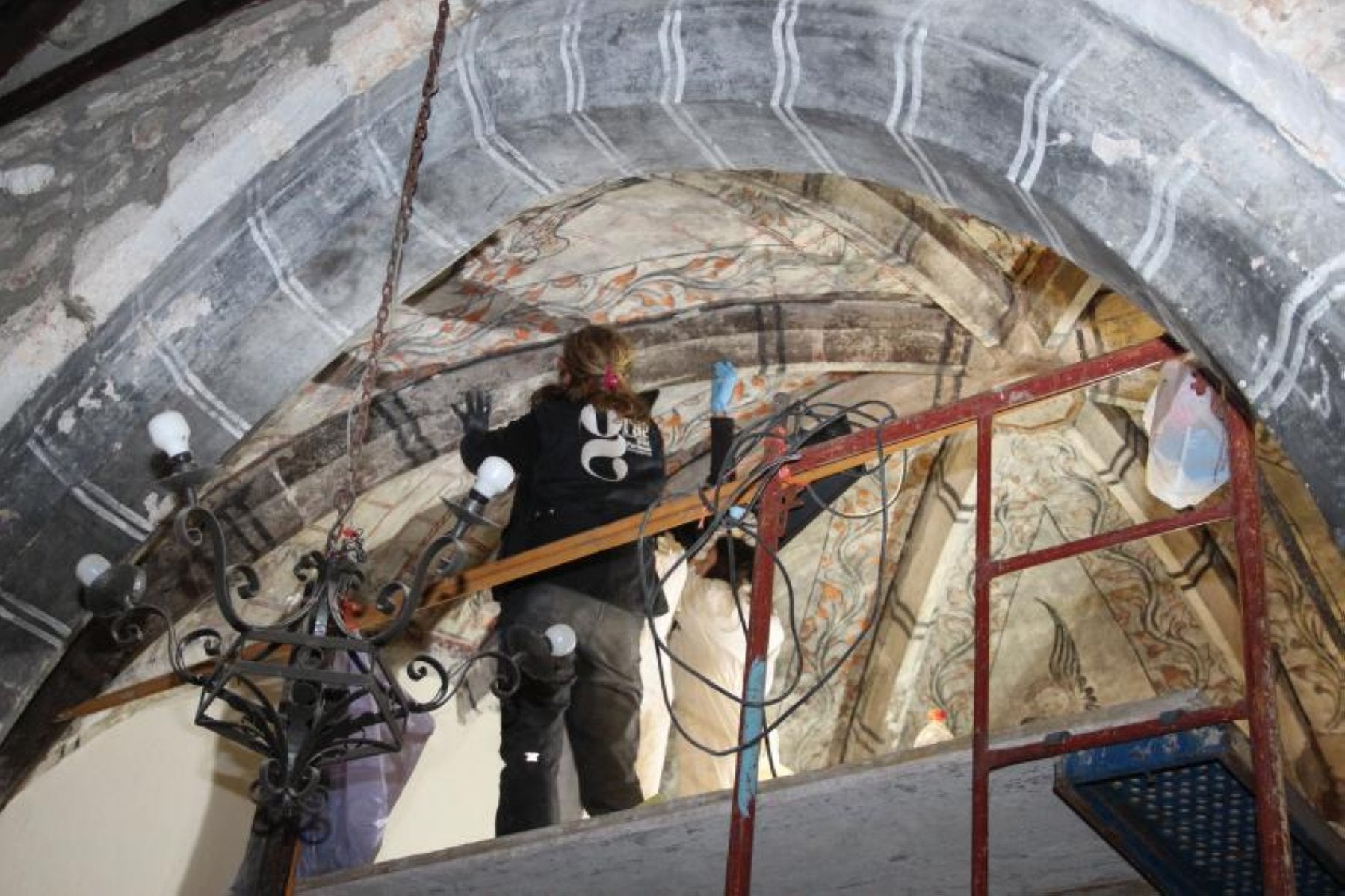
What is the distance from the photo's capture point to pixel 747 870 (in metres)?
3.44

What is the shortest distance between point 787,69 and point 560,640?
71.0 inches

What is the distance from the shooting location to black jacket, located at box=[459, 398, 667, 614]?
5.46 meters

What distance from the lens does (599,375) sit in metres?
5.50

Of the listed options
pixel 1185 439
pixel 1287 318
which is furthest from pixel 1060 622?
pixel 1287 318

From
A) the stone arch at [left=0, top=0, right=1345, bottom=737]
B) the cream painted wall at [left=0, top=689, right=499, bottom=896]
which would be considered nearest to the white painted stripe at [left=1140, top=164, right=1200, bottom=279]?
the stone arch at [left=0, top=0, right=1345, bottom=737]

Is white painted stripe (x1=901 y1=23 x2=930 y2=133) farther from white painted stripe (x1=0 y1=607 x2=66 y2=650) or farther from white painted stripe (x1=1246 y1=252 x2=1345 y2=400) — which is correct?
white painted stripe (x1=0 y1=607 x2=66 y2=650)

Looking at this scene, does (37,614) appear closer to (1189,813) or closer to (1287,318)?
(1189,813)

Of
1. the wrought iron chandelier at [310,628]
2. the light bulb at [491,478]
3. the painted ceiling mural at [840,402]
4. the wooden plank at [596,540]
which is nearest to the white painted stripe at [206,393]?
the wrought iron chandelier at [310,628]

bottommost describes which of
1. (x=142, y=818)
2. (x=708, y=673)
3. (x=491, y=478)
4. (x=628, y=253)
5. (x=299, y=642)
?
(x=299, y=642)

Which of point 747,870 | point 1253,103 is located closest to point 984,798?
point 747,870

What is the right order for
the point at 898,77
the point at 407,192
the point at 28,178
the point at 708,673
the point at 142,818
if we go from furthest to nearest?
the point at 142,818
the point at 708,673
the point at 28,178
the point at 407,192
the point at 898,77

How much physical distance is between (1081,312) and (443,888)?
11.2ft

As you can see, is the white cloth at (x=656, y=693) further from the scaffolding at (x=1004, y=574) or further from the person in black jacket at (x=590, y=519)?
the scaffolding at (x=1004, y=574)

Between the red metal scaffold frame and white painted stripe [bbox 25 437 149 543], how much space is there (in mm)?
1519
